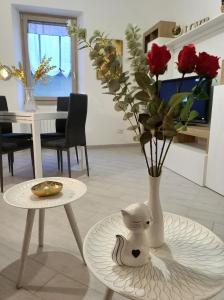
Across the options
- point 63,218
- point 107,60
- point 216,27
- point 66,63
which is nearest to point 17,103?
point 66,63

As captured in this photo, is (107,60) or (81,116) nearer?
(107,60)

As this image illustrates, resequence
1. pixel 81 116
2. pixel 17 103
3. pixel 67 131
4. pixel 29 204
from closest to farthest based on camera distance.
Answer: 1. pixel 29 204
2. pixel 67 131
3. pixel 81 116
4. pixel 17 103

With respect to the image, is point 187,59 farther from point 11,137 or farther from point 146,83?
point 11,137

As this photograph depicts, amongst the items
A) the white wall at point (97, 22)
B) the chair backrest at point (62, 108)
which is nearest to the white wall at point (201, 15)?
the white wall at point (97, 22)

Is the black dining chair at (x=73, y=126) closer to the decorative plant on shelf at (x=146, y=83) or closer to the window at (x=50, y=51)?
the decorative plant on shelf at (x=146, y=83)

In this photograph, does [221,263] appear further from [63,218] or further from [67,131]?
[67,131]

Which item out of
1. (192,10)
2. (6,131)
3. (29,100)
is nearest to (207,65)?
(29,100)

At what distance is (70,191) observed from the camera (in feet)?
3.73

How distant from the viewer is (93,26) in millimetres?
4211

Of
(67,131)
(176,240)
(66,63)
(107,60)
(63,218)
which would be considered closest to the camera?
(107,60)

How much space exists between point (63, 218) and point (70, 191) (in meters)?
0.77

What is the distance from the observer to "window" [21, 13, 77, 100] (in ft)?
13.9

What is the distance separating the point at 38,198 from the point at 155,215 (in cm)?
58

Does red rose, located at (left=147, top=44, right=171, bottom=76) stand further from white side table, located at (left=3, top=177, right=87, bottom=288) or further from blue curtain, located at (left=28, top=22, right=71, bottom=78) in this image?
blue curtain, located at (left=28, top=22, right=71, bottom=78)
